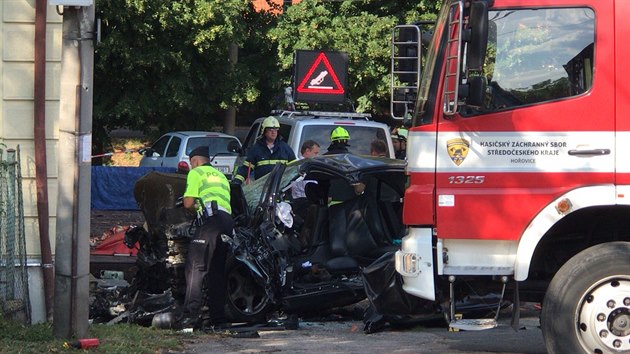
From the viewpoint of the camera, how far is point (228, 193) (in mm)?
10398

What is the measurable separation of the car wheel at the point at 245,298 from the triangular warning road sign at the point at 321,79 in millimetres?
7392

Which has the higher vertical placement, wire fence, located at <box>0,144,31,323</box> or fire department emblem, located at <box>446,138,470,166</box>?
fire department emblem, located at <box>446,138,470,166</box>

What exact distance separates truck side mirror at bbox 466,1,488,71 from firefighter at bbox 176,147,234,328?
10.8 feet

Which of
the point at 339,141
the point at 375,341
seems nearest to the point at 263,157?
the point at 339,141

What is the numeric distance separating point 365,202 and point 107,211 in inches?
416

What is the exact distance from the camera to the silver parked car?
23.7 metres

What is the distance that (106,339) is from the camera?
9.26 meters

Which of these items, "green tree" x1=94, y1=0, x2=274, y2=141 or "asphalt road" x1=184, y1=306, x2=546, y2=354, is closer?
"asphalt road" x1=184, y1=306, x2=546, y2=354

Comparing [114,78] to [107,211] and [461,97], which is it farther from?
[461,97]

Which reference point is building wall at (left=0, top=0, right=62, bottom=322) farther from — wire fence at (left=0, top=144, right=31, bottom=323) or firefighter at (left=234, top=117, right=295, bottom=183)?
firefighter at (left=234, top=117, right=295, bottom=183)

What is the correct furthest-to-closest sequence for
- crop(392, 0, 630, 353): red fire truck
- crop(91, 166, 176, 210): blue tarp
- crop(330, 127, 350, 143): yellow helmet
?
1. crop(91, 166, 176, 210): blue tarp
2. crop(330, 127, 350, 143): yellow helmet
3. crop(392, 0, 630, 353): red fire truck

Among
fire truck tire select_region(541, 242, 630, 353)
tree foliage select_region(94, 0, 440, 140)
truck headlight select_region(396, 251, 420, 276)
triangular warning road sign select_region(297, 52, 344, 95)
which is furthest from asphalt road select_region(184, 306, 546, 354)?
tree foliage select_region(94, 0, 440, 140)

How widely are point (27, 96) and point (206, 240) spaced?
2116mm

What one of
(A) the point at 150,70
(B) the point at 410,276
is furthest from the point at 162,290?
(A) the point at 150,70
